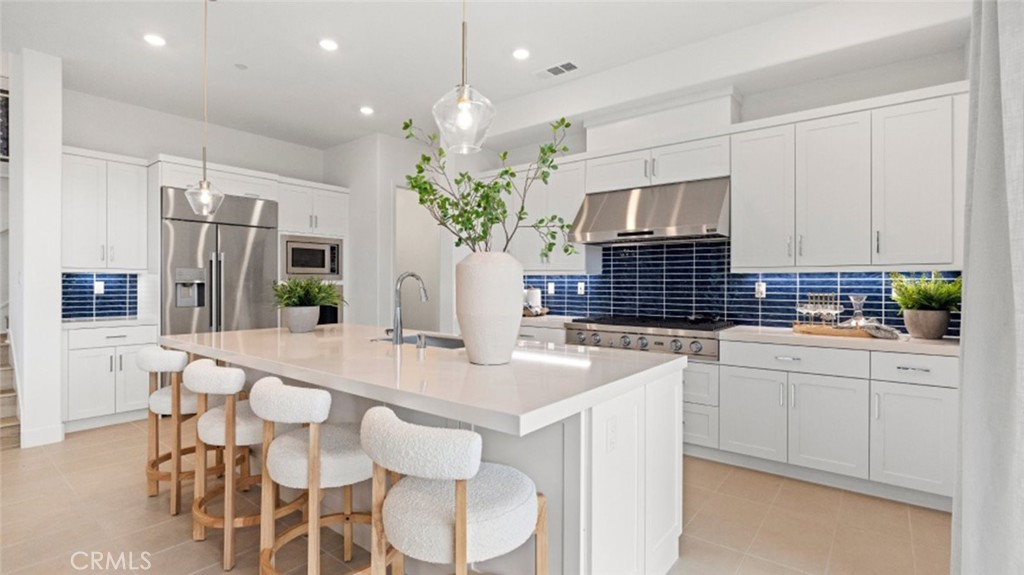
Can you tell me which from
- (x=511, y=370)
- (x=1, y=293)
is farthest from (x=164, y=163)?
(x=511, y=370)

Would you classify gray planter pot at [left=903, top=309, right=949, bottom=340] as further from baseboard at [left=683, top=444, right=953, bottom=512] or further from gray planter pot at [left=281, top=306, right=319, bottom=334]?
gray planter pot at [left=281, top=306, right=319, bottom=334]

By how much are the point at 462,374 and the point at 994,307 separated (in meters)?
1.35

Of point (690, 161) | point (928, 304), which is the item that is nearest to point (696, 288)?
point (690, 161)

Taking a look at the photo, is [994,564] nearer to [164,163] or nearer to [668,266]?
[668,266]

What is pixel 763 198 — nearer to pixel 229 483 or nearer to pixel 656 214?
pixel 656 214

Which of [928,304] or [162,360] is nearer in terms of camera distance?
[162,360]

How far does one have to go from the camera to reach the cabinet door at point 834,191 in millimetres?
3076

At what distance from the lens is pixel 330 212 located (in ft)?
19.1

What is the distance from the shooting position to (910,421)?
2717mm

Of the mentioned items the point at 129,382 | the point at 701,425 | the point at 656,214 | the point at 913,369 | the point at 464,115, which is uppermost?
the point at 464,115

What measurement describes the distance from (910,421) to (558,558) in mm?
2372

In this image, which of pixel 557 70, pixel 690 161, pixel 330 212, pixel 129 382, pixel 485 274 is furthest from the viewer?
pixel 330 212

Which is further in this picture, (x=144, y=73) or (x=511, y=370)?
(x=144, y=73)

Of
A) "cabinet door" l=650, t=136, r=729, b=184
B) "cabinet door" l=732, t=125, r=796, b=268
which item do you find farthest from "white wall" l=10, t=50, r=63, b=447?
"cabinet door" l=732, t=125, r=796, b=268
